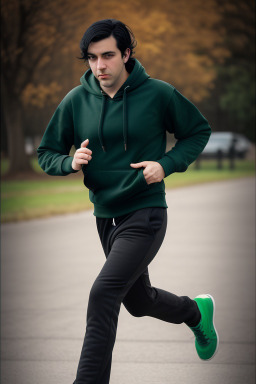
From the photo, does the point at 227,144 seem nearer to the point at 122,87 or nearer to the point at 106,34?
the point at 122,87

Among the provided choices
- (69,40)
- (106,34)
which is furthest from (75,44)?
(106,34)

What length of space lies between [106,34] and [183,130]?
65 centimetres

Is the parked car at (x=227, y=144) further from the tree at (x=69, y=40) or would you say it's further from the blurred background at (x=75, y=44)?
the tree at (x=69, y=40)

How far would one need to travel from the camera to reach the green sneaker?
15.5ft

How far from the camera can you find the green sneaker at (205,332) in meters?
4.72

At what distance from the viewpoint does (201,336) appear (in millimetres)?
4738

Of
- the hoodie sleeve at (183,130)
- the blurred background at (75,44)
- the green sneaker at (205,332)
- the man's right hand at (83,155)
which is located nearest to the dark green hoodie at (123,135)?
the hoodie sleeve at (183,130)

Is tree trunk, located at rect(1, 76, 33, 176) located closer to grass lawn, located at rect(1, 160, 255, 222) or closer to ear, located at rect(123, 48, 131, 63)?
grass lawn, located at rect(1, 160, 255, 222)

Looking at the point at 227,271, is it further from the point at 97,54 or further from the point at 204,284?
Answer: the point at 97,54

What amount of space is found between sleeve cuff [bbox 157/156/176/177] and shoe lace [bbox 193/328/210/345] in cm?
114

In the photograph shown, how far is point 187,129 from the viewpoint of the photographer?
422cm

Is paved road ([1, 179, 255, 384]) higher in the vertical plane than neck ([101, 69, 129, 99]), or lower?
lower

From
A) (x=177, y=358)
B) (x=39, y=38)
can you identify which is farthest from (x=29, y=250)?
(x=39, y=38)

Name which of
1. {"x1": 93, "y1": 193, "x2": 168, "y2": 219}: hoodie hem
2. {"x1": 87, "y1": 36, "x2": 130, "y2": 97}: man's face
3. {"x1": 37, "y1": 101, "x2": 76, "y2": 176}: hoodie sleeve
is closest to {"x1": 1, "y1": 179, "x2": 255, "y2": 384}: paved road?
{"x1": 93, "y1": 193, "x2": 168, "y2": 219}: hoodie hem
